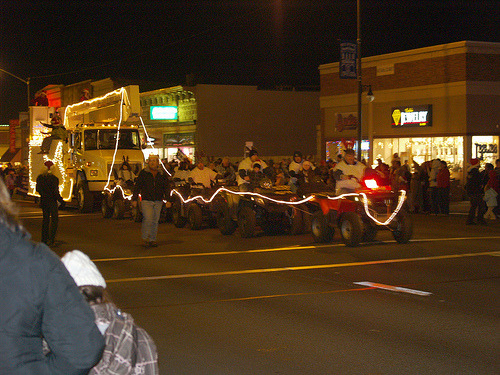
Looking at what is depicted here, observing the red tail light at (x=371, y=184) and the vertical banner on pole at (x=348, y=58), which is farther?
the vertical banner on pole at (x=348, y=58)

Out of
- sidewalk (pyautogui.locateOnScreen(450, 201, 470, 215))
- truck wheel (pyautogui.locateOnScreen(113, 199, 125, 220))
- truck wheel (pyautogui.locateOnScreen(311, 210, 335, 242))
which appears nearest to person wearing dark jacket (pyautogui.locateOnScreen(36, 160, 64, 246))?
truck wheel (pyautogui.locateOnScreen(311, 210, 335, 242))

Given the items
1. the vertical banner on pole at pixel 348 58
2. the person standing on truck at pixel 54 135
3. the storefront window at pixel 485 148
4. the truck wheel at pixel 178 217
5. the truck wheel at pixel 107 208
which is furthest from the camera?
the storefront window at pixel 485 148

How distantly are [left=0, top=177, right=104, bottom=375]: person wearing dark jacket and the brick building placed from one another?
23.9 metres

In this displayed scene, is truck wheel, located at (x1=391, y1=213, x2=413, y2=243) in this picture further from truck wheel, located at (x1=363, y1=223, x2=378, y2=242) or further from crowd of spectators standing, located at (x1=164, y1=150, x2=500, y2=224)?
crowd of spectators standing, located at (x1=164, y1=150, x2=500, y2=224)

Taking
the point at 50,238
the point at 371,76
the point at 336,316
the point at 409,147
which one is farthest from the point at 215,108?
the point at 336,316

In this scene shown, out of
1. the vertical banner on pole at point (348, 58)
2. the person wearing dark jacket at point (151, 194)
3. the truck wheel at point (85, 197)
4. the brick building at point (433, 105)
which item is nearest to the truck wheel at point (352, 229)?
the person wearing dark jacket at point (151, 194)

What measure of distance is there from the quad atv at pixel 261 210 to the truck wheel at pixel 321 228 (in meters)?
0.99

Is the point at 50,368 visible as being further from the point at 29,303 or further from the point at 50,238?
the point at 50,238

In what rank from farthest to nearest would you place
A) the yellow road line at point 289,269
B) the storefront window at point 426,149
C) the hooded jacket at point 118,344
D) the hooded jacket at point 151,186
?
the storefront window at point 426,149 → the hooded jacket at point 151,186 → the yellow road line at point 289,269 → the hooded jacket at point 118,344

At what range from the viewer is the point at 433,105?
97.9 ft

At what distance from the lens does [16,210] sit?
2.96 meters

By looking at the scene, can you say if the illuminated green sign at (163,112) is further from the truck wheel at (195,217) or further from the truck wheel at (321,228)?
the truck wheel at (321,228)

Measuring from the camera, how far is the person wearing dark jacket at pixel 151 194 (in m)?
14.5

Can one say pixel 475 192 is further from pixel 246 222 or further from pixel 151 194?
pixel 151 194
